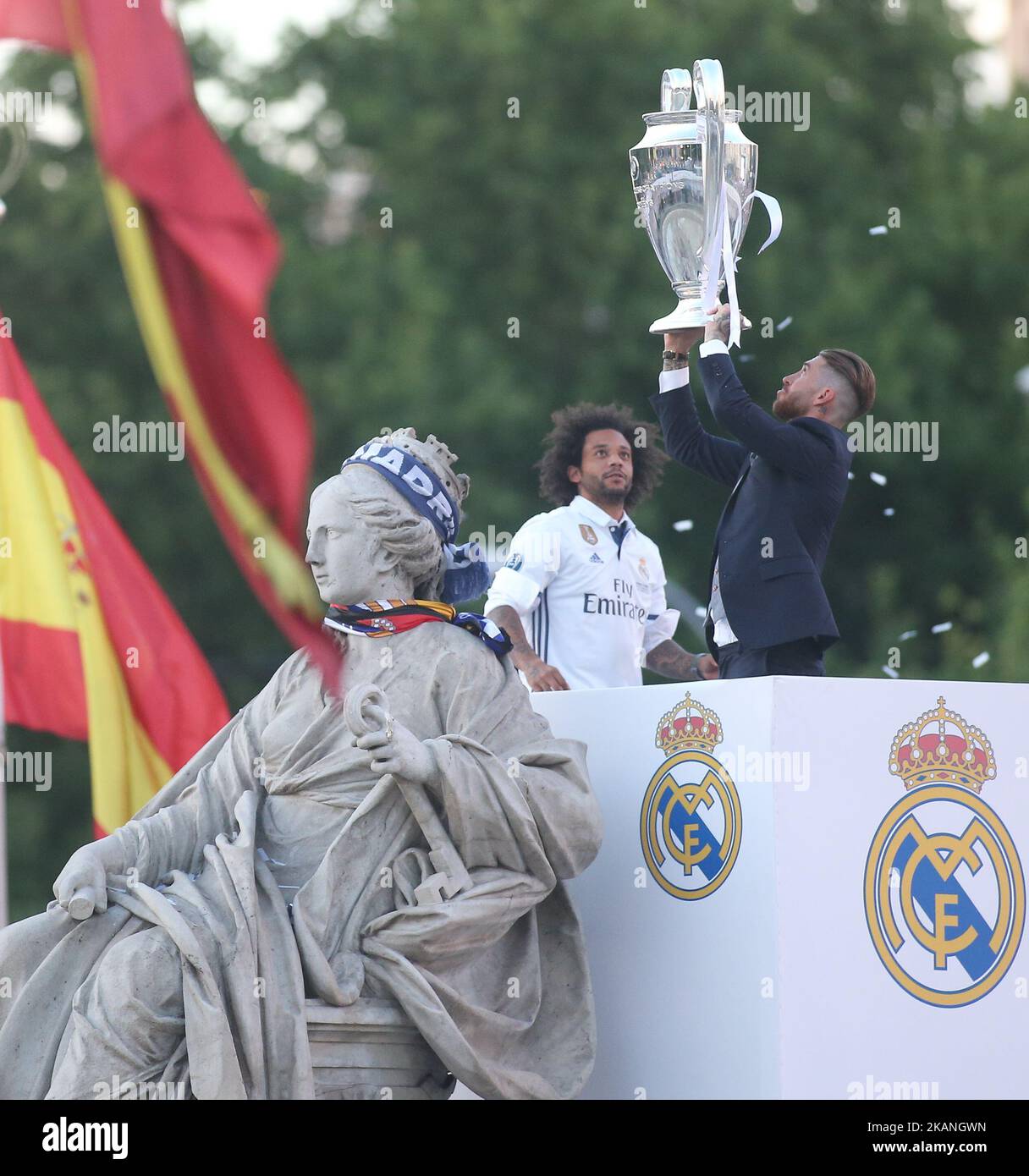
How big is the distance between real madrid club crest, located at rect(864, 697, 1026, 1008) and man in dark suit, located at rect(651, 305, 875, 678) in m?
0.57

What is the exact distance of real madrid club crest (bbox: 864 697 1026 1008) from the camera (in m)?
6.76

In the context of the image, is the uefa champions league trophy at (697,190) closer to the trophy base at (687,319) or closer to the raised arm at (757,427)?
the trophy base at (687,319)

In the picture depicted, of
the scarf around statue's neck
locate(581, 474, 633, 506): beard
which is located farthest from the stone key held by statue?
locate(581, 474, 633, 506): beard

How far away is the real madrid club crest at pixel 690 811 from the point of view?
688cm

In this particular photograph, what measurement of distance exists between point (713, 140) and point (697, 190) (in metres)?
0.17

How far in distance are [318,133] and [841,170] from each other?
4.76m

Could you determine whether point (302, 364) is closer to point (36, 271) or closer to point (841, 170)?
point (36, 271)

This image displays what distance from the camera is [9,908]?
1897 cm

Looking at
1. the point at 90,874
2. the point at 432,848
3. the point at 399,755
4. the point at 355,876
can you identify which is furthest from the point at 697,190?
the point at 90,874

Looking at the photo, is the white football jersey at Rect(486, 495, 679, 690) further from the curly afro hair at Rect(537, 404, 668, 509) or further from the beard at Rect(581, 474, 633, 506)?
the curly afro hair at Rect(537, 404, 668, 509)

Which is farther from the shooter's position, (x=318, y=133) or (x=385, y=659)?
(x=318, y=133)

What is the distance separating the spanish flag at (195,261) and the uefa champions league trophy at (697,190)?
135cm

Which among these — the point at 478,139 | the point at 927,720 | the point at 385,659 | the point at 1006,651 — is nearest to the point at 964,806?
the point at 927,720

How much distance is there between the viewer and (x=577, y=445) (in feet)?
31.1
